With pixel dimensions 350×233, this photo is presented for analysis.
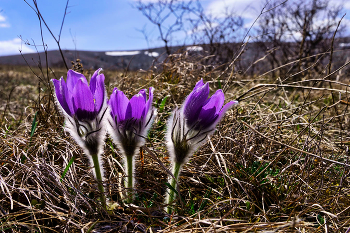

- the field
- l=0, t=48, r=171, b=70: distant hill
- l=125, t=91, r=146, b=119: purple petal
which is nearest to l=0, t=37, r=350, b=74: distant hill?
l=0, t=48, r=171, b=70: distant hill

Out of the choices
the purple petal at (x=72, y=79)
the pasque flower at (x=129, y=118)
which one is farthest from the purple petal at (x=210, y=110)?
the purple petal at (x=72, y=79)

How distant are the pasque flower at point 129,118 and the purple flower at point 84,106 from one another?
0.04 meters

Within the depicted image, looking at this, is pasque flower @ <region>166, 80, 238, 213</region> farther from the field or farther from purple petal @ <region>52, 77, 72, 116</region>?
purple petal @ <region>52, 77, 72, 116</region>

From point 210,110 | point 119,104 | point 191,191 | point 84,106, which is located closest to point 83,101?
point 84,106

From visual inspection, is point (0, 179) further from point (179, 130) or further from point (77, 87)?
point (179, 130)

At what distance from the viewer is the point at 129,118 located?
3.37ft

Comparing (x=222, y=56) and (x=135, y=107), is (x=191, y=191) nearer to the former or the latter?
(x=135, y=107)

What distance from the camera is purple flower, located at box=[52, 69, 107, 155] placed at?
94 cm

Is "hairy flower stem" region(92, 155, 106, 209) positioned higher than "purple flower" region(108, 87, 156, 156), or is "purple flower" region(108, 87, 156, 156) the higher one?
"purple flower" region(108, 87, 156, 156)

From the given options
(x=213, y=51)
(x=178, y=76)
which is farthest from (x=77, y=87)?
(x=213, y=51)

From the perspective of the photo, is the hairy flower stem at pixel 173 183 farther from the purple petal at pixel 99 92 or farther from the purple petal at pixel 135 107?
the purple petal at pixel 99 92

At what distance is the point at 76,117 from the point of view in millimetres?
974

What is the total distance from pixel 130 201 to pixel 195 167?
17.3 inches

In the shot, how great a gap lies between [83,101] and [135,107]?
7.3 inches
